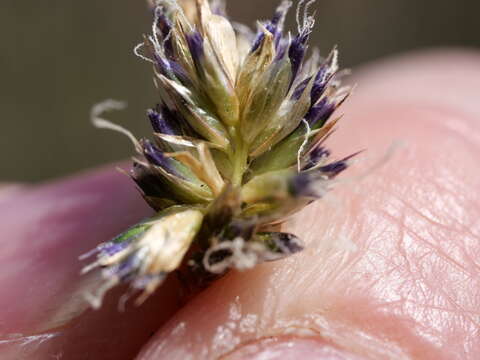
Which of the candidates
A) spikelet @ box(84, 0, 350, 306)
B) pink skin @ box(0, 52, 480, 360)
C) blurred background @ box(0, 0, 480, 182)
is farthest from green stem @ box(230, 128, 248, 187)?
blurred background @ box(0, 0, 480, 182)

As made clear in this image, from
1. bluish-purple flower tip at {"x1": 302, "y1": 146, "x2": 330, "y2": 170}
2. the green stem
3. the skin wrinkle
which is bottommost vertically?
the skin wrinkle

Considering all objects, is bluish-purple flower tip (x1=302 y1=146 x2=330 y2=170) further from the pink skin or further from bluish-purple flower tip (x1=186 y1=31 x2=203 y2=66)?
bluish-purple flower tip (x1=186 y1=31 x2=203 y2=66)

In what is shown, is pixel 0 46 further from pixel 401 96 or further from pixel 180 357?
pixel 180 357

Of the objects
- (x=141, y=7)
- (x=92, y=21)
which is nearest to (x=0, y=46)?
(x=92, y=21)

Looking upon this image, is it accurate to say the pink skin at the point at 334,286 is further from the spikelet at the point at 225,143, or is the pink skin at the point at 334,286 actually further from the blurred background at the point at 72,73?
the blurred background at the point at 72,73

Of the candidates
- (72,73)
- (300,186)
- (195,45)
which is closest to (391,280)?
(300,186)

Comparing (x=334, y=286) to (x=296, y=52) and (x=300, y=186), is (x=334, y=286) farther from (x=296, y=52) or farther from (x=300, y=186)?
(x=296, y=52)
